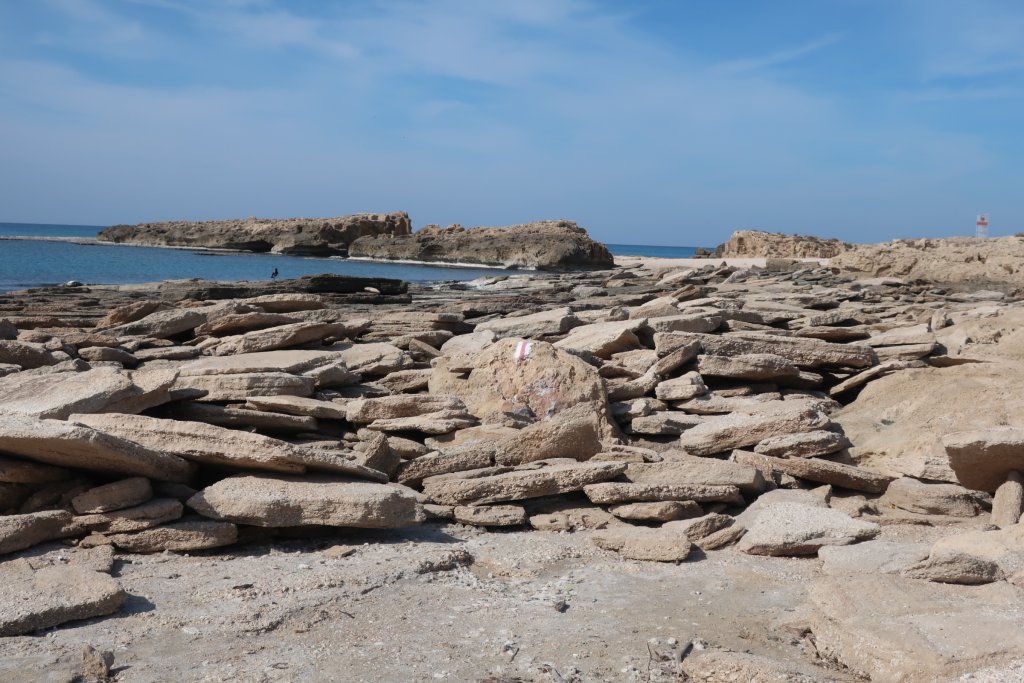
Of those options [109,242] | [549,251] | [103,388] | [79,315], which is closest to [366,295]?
[79,315]

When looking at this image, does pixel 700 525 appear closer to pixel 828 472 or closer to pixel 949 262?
pixel 828 472

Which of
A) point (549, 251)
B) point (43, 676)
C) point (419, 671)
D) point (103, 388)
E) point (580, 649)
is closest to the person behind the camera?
point (43, 676)

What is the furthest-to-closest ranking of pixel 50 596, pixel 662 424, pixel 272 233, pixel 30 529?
pixel 272 233
pixel 662 424
pixel 30 529
pixel 50 596

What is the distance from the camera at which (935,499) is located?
16.1 feet

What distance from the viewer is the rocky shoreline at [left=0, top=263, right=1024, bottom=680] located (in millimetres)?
3318

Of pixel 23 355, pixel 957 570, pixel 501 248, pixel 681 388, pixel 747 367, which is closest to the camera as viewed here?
pixel 957 570

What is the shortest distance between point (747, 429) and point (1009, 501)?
5.20 ft

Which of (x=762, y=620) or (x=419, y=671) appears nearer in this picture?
(x=419, y=671)

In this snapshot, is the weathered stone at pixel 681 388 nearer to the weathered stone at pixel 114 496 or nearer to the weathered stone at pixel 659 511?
the weathered stone at pixel 659 511

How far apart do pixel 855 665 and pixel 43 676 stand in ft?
9.03

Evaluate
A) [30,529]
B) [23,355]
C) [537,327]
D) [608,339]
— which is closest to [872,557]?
[30,529]

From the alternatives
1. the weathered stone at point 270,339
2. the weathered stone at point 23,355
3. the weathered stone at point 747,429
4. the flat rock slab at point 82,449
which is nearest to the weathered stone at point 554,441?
the weathered stone at point 747,429

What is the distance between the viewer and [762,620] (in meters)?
3.49

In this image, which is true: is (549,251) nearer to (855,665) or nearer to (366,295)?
(366,295)
